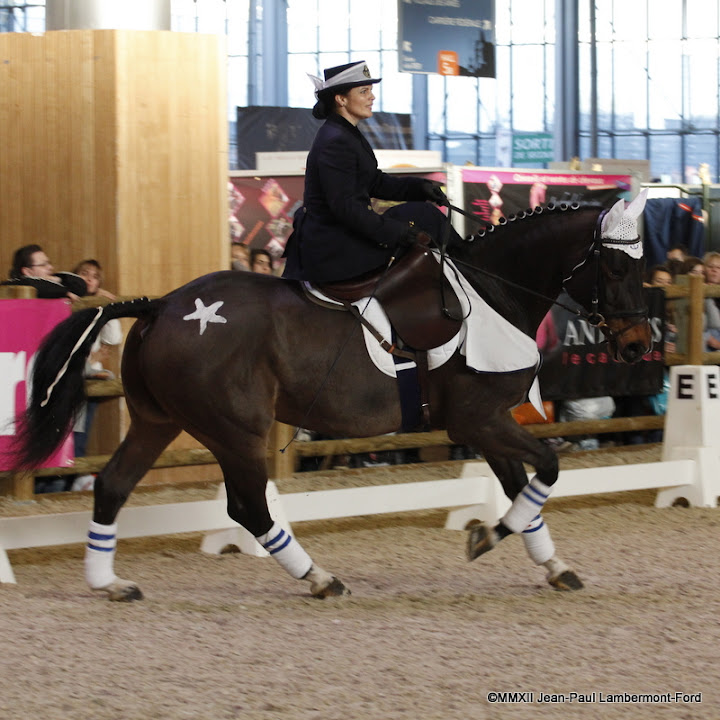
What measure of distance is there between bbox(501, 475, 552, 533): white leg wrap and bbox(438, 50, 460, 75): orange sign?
10965mm

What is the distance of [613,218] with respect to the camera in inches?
188

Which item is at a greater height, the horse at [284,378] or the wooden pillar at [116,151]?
the wooden pillar at [116,151]

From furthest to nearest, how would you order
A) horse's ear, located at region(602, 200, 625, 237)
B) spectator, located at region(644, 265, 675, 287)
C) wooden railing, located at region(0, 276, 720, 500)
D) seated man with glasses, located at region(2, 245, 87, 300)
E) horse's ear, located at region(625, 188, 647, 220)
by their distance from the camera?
spectator, located at region(644, 265, 675, 287), seated man with glasses, located at region(2, 245, 87, 300), wooden railing, located at region(0, 276, 720, 500), horse's ear, located at region(602, 200, 625, 237), horse's ear, located at region(625, 188, 647, 220)

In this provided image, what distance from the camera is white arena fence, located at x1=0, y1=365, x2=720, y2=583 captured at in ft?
17.7

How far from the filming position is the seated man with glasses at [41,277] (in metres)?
6.88

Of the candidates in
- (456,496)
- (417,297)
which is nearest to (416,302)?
(417,297)


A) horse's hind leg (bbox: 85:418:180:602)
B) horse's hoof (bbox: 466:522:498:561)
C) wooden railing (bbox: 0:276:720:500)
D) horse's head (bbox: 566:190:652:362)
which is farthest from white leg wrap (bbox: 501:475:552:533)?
wooden railing (bbox: 0:276:720:500)

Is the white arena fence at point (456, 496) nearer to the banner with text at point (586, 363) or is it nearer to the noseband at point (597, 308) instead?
the banner with text at point (586, 363)

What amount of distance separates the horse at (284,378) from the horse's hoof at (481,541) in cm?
1

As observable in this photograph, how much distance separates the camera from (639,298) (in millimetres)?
4867

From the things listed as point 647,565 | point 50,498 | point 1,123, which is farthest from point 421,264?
point 1,123

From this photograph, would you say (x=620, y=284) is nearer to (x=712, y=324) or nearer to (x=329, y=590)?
(x=329, y=590)

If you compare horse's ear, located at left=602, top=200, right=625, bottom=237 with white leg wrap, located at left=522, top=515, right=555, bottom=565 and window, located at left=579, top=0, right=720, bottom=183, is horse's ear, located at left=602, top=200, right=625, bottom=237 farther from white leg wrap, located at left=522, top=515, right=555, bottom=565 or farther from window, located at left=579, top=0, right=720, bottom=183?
window, located at left=579, top=0, right=720, bottom=183

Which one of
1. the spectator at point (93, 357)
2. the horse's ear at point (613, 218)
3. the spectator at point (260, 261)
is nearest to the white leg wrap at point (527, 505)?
the horse's ear at point (613, 218)
